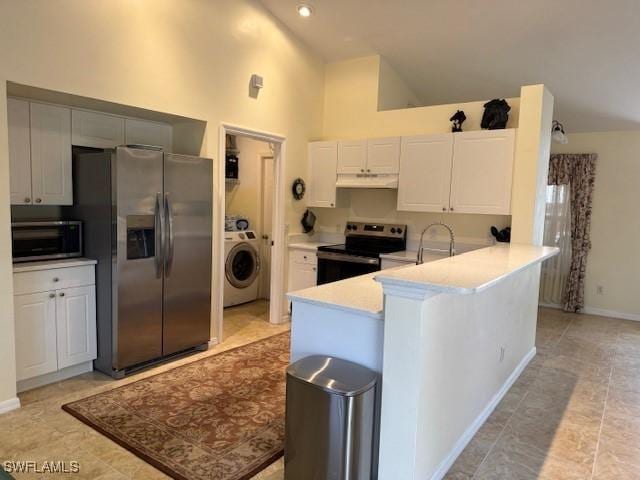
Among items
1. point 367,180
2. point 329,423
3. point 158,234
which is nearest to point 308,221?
point 367,180

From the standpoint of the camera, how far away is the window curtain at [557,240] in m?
5.96

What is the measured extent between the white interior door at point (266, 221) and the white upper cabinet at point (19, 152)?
124 inches

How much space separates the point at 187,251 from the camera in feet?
12.4

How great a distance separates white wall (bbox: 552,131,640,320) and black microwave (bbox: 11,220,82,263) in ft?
19.2

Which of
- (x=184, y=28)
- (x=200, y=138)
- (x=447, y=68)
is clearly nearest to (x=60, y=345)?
(x=200, y=138)

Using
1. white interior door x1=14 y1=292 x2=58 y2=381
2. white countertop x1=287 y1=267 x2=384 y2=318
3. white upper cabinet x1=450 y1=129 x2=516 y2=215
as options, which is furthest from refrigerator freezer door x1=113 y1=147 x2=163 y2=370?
white upper cabinet x1=450 y1=129 x2=516 y2=215

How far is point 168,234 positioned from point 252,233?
2.25 meters

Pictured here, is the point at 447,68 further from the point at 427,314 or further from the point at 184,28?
the point at 427,314

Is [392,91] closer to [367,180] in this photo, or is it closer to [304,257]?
[367,180]

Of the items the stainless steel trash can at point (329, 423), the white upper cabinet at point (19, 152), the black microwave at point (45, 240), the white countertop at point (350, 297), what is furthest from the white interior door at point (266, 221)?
the stainless steel trash can at point (329, 423)

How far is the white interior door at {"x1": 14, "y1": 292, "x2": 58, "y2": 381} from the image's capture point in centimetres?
303

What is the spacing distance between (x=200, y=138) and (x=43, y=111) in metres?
1.23

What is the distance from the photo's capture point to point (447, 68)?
191 inches

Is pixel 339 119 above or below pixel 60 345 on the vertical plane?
above
